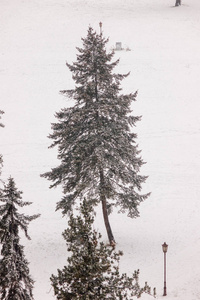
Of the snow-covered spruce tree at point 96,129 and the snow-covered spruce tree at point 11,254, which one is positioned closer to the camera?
the snow-covered spruce tree at point 11,254

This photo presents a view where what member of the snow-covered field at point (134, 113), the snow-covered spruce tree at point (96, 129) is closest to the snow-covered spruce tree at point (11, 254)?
the snow-covered field at point (134, 113)

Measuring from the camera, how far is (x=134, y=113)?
4462cm

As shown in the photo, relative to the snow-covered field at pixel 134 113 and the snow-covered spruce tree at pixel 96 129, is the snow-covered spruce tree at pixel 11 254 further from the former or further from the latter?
the snow-covered spruce tree at pixel 96 129

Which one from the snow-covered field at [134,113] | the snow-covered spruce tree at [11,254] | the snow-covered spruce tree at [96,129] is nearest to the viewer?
the snow-covered spruce tree at [11,254]

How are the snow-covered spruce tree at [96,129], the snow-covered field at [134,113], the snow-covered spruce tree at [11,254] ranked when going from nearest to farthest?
the snow-covered spruce tree at [11,254] → the snow-covered spruce tree at [96,129] → the snow-covered field at [134,113]

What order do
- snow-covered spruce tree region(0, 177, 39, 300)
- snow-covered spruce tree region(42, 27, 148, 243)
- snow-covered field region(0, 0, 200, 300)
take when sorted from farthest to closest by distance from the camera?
snow-covered field region(0, 0, 200, 300)
snow-covered spruce tree region(42, 27, 148, 243)
snow-covered spruce tree region(0, 177, 39, 300)

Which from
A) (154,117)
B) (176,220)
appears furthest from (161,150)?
(176,220)

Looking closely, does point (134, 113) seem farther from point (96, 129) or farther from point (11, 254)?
point (11, 254)

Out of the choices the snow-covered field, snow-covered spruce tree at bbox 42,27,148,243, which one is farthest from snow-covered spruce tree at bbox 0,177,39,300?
snow-covered spruce tree at bbox 42,27,148,243

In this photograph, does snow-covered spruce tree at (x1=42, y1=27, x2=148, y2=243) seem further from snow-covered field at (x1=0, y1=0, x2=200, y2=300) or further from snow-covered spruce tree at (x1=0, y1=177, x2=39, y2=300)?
snow-covered spruce tree at (x1=0, y1=177, x2=39, y2=300)

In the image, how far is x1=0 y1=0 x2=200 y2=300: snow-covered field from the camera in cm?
2531

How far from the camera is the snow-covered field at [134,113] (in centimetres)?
2531

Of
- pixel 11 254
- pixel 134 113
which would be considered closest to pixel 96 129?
pixel 11 254

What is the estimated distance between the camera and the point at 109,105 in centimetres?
2283
